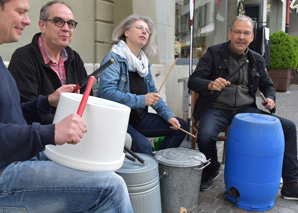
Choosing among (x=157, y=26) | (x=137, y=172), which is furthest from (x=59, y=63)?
(x=157, y=26)

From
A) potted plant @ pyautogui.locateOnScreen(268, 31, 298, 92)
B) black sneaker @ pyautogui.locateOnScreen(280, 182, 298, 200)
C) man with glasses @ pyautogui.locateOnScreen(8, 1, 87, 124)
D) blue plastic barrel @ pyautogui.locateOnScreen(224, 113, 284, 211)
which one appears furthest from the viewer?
potted plant @ pyautogui.locateOnScreen(268, 31, 298, 92)

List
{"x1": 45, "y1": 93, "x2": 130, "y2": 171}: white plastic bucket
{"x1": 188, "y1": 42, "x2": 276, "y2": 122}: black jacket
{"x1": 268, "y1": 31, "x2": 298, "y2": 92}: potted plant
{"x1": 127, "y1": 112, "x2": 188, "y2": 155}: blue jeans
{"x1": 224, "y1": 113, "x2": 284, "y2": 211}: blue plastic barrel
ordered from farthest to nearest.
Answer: {"x1": 268, "y1": 31, "x2": 298, "y2": 92}: potted plant, {"x1": 188, "y1": 42, "x2": 276, "y2": 122}: black jacket, {"x1": 127, "y1": 112, "x2": 188, "y2": 155}: blue jeans, {"x1": 224, "y1": 113, "x2": 284, "y2": 211}: blue plastic barrel, {"x1": 45, "y1": 93, "x2": 130, "y2": 171}: white plastic bucket

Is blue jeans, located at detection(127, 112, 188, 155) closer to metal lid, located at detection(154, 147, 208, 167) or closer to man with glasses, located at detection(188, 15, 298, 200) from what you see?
man with glasses, located at detection(188, 15, 298, 200)

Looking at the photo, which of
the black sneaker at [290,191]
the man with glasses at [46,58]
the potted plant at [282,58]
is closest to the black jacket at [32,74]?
the man with glasses at [46,58]

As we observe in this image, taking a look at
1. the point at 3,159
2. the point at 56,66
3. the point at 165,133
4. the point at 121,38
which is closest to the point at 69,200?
the point at 3,159

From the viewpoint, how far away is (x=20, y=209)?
1325mm

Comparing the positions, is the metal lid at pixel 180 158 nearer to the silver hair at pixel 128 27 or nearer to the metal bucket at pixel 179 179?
the metal bucket at pixel 179 179

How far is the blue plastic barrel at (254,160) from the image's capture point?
2.45m

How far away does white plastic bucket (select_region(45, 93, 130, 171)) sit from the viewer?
130cm

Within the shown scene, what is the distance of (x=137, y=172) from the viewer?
6.49 ft

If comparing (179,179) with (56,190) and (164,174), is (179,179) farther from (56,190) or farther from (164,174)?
(56,190)

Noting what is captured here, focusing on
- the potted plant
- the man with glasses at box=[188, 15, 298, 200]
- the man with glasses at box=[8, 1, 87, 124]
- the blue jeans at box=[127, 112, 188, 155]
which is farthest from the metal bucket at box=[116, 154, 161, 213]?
the potted plant

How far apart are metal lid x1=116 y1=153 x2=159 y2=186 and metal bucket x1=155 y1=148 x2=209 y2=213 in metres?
0.25

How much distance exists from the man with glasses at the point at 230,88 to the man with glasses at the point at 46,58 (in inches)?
57.3
